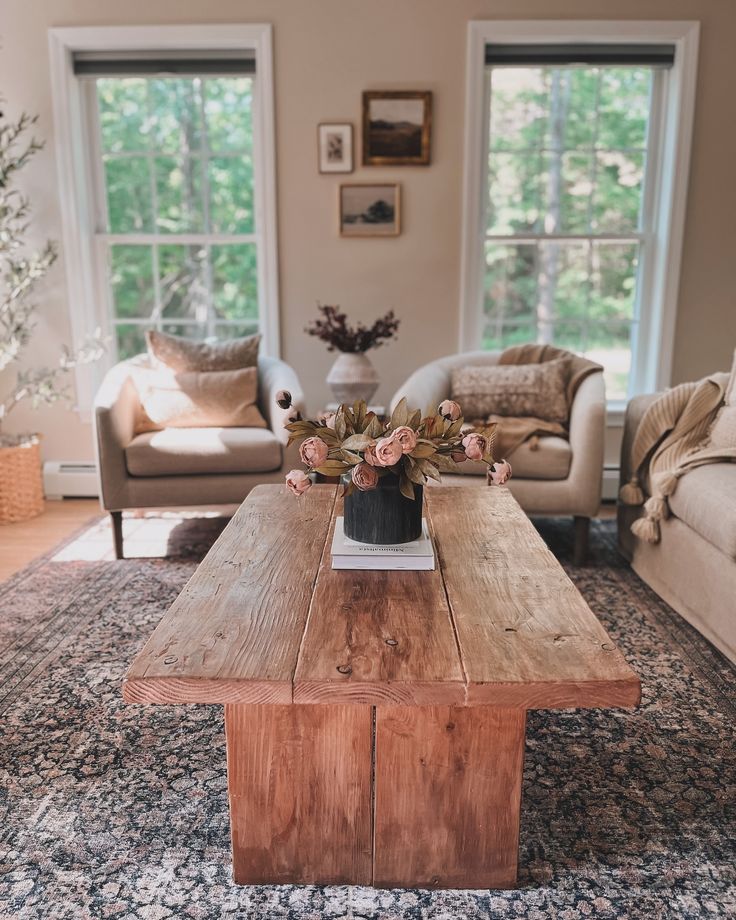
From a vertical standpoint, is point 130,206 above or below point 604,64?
below

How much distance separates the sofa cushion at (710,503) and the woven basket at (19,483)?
3070 millimetres

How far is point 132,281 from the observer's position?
4605 mm

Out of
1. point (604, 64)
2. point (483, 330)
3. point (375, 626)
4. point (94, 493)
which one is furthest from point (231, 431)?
point (604, 64)

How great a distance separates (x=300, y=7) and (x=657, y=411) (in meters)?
2.66

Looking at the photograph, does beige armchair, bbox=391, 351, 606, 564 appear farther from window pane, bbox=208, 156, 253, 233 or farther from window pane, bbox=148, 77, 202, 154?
window pane, bbox=148, 77, 202, 154

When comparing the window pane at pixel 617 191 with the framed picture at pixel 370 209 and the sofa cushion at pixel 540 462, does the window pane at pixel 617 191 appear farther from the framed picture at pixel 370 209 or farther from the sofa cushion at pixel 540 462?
the sofa cushion at pixel 540 462

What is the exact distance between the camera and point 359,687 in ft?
4.76

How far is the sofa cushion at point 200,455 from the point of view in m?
3.48

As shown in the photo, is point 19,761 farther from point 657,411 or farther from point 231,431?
point 657,411

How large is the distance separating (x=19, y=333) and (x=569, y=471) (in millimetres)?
2872

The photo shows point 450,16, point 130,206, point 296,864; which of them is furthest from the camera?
point 130,206

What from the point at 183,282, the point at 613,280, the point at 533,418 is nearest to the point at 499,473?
the point at 533,418

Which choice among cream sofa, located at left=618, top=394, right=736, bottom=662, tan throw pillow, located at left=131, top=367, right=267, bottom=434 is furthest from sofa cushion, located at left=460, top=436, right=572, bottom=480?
tan throw pillow, located at left=131, top=367, right=267, bottom=434

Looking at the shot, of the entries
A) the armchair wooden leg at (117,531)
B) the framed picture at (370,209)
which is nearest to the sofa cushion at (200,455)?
the armchair wooden leg at (117,531)
